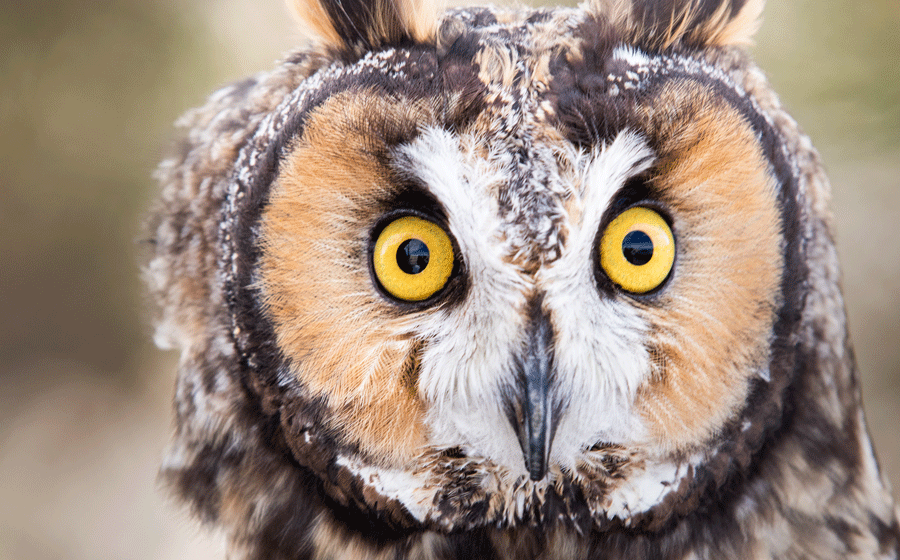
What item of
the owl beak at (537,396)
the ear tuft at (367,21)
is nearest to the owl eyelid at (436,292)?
the owl beak at (537,396)

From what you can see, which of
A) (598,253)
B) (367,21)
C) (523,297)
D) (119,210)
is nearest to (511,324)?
(523,297)

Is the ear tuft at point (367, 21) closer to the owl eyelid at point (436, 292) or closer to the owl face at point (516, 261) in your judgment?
the owl face at point (516, 261)

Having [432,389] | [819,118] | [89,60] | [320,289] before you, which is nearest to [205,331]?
[320,289]

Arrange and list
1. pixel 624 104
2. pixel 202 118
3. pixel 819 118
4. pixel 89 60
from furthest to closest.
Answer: pixel 89 60 < pixel 819 118 < pixel 202 118 < pixel 624 104

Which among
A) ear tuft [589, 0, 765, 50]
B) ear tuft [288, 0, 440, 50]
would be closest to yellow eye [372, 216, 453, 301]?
ear tuft [288, 0, 440, 50]

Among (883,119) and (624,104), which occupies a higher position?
(883,119)

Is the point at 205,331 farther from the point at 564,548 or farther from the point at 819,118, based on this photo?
the point at 819,118

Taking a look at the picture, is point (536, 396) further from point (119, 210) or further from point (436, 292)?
point (119, 210)

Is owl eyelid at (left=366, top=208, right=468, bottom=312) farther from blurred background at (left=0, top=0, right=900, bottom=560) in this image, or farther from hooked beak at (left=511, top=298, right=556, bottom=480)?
blurred background at (left=0, top=0, right=900, bottom=560)
